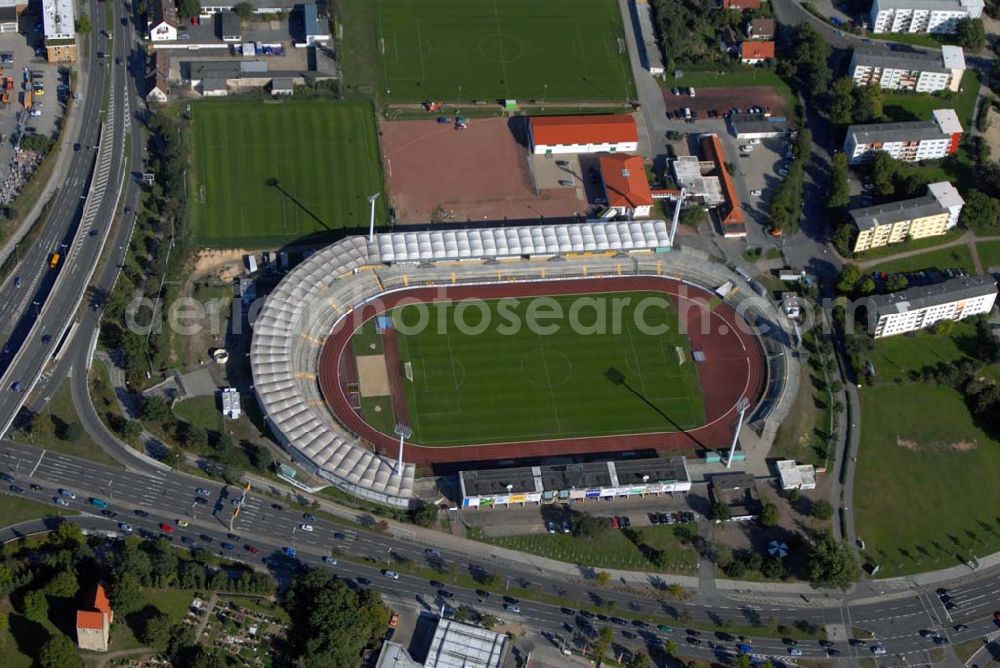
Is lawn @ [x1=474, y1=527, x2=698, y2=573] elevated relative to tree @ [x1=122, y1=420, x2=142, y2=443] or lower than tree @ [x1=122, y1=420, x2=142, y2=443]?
lower

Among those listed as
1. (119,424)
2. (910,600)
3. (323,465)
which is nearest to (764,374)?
(910,600)

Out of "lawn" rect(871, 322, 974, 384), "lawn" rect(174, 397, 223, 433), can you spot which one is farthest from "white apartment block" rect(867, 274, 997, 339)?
"lawn" rect(174, 397, 223, 433)

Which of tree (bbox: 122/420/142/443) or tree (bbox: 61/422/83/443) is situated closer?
tree (bbox: 61/422/83/443)

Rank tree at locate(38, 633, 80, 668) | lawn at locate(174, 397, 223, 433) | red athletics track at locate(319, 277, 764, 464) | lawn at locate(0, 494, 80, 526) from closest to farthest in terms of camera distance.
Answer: tree at locate(38, 633, 80, 668)
lawn at locate(0, 494, 80, 526)
lawn at locate(174, 397, 223, 433)
red athletics track at locate(319, 277, 764, 464)

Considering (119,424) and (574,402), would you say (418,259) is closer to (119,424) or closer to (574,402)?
(574,402)

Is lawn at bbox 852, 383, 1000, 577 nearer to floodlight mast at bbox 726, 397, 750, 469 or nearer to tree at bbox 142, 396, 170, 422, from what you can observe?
floodlight mast at bbox 726, 397, 750, 469
